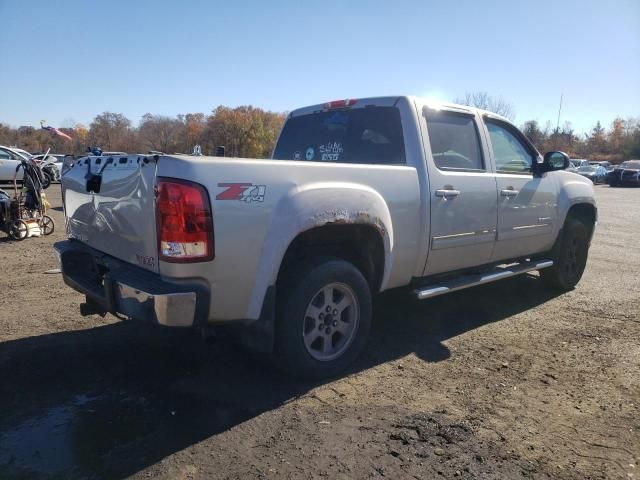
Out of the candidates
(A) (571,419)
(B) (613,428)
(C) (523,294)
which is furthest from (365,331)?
(C) (523,294)

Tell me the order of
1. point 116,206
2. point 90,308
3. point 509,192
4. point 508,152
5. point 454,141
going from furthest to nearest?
point 508,152 → point 509,192 → point 454,141 → point 90,308 → point 116,206

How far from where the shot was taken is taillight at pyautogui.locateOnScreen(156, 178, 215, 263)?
2701 millimetres

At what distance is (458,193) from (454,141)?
62 cm

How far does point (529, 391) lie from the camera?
11.5 ft

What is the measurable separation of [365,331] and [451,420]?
96 centimetres

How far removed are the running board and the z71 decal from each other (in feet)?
5.77

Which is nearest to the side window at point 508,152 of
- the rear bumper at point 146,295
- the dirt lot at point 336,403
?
the dirt lot at point 336,403

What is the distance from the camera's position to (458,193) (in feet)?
13.9

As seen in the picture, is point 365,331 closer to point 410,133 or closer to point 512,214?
point 410,133

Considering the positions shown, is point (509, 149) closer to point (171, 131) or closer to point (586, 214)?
point (586, 214)

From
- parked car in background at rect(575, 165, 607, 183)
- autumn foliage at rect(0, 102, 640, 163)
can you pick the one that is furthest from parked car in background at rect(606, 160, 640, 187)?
autumn foliage at rect(0, 102, 640, 163)

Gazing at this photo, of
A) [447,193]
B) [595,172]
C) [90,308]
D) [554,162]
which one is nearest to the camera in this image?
[90,308]

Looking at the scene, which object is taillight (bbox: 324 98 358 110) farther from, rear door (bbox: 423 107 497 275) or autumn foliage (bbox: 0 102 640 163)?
autumn foliage (bbox: 0 102 640 163)

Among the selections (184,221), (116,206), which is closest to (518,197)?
(184,221)
